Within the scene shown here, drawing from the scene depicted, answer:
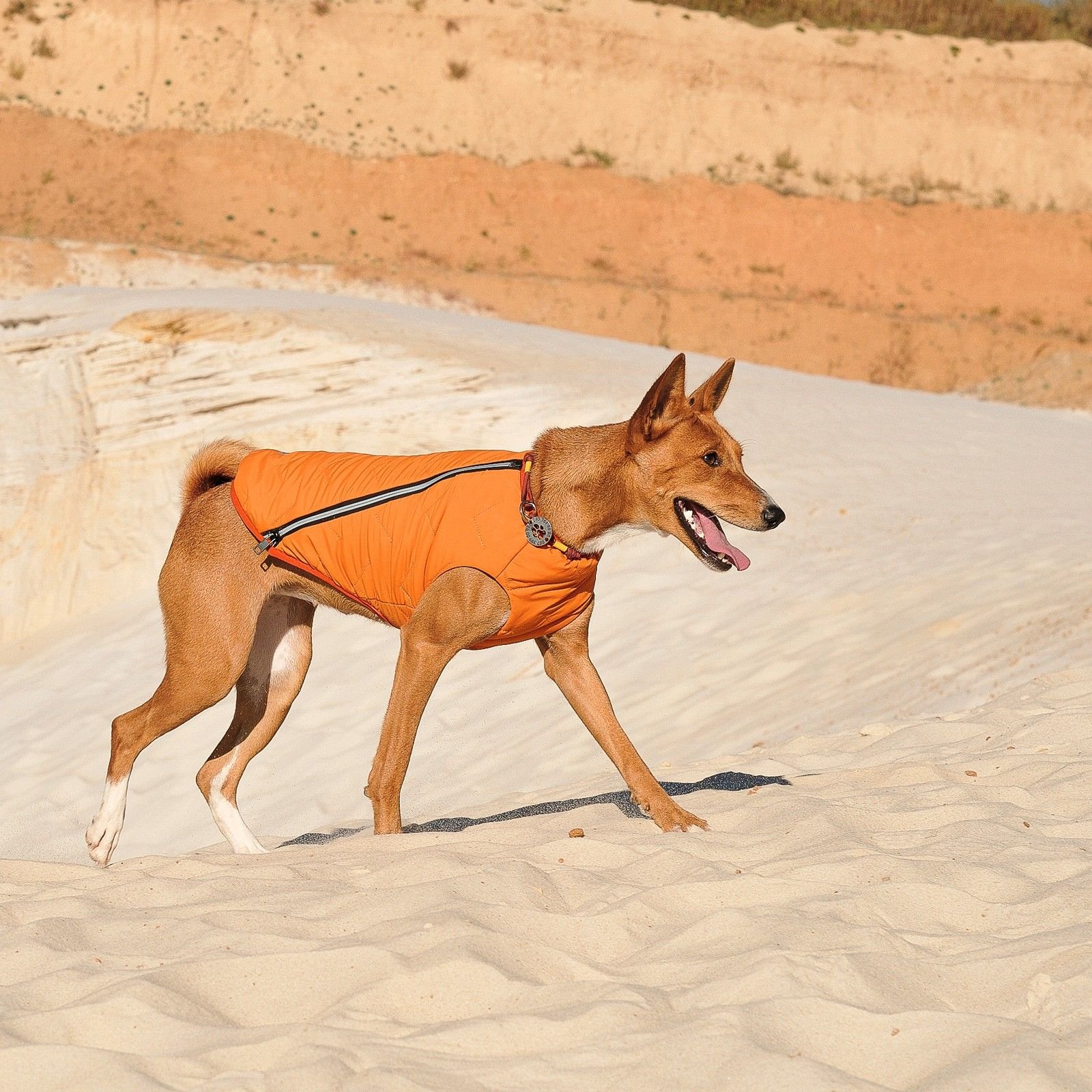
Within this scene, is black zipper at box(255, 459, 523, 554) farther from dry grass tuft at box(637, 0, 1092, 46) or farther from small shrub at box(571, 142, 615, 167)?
dry grass tuft at box(637, 0, 1092, 46)

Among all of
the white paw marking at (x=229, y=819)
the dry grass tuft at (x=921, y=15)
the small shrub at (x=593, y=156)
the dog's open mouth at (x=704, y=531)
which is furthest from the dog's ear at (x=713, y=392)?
the dry grass tuft at (x=921, y=15)

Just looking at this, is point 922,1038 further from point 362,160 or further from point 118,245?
point 362,160

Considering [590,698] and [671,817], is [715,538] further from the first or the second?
[671,817]

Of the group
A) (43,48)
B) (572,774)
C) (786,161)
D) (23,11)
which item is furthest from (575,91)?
(572,774)

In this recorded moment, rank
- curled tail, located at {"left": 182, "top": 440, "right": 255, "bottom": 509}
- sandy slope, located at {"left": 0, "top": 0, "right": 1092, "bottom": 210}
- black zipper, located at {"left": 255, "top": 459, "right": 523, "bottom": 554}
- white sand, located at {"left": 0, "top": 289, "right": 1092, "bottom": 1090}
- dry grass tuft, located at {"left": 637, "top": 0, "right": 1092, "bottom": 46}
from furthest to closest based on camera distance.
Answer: dry grass tuft, located at {"left": 637, "top": 0, "right": 1092, "bottom": 46} < sandy slope, located at {"left": 0, "top": 0, "right": 1092, "bottom": 210} < curled tail, located at {"left": 182, "top": 440, "right": 255, "bottom": 509} < black zipper, located at {"left": 255, "top": 459, "right": 523, "bottom": 554} < white sand, located at {"left": 0, "top": 289, "right": 1092, "bottom": 1090}

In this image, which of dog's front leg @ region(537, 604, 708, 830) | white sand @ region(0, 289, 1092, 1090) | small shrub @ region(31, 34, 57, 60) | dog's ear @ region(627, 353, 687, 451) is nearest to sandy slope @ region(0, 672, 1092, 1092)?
white sand @ region(0, 289, 1092, 1090)

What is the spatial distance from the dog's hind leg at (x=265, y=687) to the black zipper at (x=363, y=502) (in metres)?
0.78

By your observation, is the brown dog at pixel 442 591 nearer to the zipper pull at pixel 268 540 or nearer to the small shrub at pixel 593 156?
the zipper pull at pixel 268 540

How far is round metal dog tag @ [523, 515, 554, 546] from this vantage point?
18.3ft

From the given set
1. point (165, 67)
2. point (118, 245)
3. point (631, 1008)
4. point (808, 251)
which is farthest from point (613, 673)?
point (165, 67)

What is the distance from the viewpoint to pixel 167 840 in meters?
8.84

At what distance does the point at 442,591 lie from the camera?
5.62 meters

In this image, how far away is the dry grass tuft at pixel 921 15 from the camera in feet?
152

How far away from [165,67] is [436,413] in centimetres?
3137
